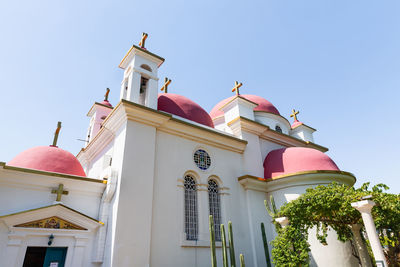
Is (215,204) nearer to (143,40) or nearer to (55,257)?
(55,257)

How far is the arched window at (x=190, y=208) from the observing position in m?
Result: 9.38

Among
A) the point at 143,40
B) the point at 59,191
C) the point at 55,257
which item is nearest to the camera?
the point at 55,257

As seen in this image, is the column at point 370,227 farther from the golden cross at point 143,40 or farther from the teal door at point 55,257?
the golden cross at point 143,40

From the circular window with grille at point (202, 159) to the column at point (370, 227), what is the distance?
5.79 metres

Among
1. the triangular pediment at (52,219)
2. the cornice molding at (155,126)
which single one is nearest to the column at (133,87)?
the cornice molding at (155,126)

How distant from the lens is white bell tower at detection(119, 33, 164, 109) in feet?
33.6

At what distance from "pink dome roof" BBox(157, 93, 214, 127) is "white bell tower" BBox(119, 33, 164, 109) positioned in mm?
1064

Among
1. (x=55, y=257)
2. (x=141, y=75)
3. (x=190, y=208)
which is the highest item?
(x=141, y=75)

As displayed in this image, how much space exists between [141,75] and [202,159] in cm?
459

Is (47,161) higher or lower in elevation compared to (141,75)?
lower

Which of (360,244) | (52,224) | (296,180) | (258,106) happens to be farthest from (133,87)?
(360,244)

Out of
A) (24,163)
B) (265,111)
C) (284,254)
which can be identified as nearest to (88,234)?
(24,163)

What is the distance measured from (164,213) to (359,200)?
6.22 metres

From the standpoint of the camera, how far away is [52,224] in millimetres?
7559
